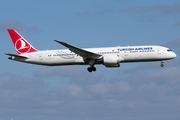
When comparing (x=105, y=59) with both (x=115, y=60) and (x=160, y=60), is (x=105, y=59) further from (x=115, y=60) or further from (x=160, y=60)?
(x=160, y=60)

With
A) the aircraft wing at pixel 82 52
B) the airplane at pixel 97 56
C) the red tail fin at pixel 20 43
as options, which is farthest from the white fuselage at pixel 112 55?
the red tail fin at pixel 20 43

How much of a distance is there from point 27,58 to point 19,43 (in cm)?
405

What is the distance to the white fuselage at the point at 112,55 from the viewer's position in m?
54.9

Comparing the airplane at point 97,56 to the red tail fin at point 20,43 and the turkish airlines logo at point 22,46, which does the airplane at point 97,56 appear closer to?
the red tail fin at point 20,43

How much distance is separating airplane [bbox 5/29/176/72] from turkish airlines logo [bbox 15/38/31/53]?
5.27 feet

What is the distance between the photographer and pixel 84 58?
183ft

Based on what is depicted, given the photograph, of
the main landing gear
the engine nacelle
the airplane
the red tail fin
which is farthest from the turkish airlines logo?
the engine nacelle

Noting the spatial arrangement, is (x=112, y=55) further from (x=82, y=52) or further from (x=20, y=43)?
(x=20, y=43)

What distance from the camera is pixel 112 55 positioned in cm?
5481

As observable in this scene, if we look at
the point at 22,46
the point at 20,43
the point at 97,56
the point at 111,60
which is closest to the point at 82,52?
the point at 97,56

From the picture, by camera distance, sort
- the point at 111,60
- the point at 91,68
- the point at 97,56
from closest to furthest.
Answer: the point at 111,60, the point at 97,56, the point at 91,68

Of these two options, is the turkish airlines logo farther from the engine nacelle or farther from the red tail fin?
the engine nacelle

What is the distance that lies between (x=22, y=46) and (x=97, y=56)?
13529 mm

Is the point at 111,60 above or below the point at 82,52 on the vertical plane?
below
